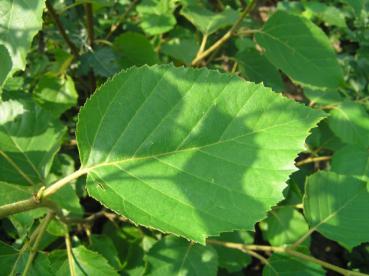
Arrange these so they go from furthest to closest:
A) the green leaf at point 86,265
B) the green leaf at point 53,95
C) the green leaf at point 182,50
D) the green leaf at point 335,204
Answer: the green leaf at point 182,50 < the green leaf at point 53,95 < the green leaf at point 335,204 < the green leaf at point 86,265

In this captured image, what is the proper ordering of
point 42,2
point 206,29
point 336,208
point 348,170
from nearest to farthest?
point 42,2 < point 336,208 < point 348,170 < point 206,29

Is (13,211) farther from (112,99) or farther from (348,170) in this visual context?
(348,170)

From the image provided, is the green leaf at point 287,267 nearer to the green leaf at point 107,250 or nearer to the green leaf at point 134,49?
the green leaf at point 107,250

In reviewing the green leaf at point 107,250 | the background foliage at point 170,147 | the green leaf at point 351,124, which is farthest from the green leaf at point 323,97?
the green leaf at point 107,250

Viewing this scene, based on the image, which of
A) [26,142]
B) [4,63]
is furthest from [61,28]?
[4,63]

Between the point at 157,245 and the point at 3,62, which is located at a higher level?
the point at 3,62

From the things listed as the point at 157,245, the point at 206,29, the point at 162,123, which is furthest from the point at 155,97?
the point at 206,29
